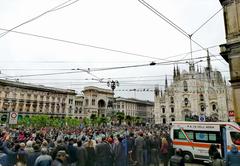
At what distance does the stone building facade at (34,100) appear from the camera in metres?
58.1

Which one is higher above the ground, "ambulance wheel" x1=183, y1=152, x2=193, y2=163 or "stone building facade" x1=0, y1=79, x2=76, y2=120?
"stone building facade" x1=0, y1=79, x2=76, y2=120

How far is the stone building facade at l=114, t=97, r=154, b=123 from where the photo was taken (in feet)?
321

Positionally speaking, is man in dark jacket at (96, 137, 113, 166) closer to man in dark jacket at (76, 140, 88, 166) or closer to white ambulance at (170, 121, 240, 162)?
man in dark jacket at (76, 140, 88, 166)

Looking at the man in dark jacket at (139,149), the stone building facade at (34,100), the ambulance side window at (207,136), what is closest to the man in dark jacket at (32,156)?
the man in dark jacket at (139,149)

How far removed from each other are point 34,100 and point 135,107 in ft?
183

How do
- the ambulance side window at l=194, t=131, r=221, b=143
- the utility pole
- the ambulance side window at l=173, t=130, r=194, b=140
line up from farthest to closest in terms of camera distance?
the utility pole, the ambulance side window at l=173, t=130, r=194, b=140, the ambulance side window at l=194, t=131, r=221, b=143

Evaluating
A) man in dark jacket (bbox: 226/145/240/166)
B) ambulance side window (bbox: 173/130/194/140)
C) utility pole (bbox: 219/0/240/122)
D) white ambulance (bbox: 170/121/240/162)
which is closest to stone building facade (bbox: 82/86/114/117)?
utility pole (bbox: 219/0/240/122)

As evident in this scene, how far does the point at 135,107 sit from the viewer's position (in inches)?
4218

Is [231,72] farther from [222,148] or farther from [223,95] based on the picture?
[223,95]

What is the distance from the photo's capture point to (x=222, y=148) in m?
10.7

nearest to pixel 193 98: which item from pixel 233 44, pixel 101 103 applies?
pixel 101 103

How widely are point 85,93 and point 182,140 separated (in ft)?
241

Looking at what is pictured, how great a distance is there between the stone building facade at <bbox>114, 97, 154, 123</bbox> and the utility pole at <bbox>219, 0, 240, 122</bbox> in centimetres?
8063

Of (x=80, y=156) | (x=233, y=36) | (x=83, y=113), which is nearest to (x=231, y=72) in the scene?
(x=233, y=36)
